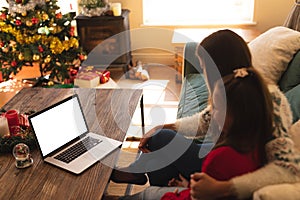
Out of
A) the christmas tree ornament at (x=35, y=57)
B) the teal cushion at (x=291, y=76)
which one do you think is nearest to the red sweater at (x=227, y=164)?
the teal cushion at (x=291, y=76)

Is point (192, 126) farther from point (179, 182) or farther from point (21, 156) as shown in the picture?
point (21, 156)

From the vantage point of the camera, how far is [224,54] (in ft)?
4.02

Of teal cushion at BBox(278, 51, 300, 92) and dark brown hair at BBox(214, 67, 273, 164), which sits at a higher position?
dark brown hair at BBox(214, 67, 273, 164)

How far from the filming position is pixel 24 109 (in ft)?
7.10

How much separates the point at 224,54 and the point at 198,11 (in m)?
3.16

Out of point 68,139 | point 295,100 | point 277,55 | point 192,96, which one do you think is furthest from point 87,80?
point 295,100

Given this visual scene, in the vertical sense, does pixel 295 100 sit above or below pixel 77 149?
above

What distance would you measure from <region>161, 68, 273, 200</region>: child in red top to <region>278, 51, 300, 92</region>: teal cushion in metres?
1.00

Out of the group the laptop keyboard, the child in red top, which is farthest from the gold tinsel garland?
the child in red top

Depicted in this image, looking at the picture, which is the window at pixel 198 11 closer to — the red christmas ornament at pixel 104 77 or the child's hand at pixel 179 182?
the red christmas ornament at pixel 104 77

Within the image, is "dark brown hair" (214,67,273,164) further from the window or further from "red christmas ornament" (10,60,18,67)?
the window

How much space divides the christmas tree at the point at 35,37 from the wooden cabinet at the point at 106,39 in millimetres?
436

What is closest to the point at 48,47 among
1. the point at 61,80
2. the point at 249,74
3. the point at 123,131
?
the point at 61,80

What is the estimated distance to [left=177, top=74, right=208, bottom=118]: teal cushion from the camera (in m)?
2.31
